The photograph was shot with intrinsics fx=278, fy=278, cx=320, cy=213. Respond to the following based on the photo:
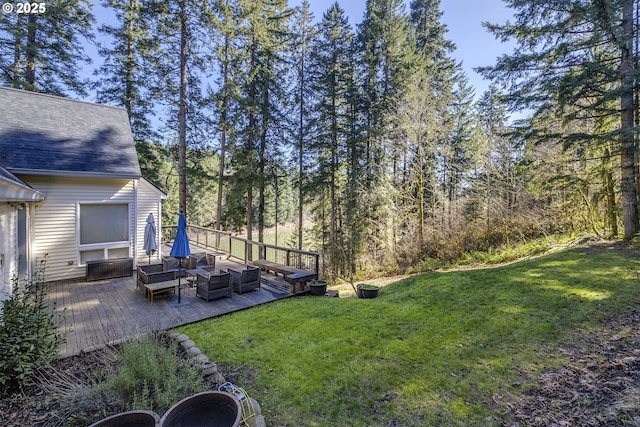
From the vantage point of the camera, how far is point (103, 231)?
26.5ft

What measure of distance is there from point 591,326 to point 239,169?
13.3 meters

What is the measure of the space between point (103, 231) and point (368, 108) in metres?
12.9

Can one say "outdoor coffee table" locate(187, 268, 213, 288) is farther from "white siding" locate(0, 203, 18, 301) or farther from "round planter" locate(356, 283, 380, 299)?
"round planter" locate(356, 283, 380, 299)

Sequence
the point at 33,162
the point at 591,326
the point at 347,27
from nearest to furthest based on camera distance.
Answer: the point at 591,326 < the point at 33,162 < the point at 347,27

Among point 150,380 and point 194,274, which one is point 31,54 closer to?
point 194,274

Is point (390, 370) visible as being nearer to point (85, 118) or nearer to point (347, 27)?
point (85, 118)

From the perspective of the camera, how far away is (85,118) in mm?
8906

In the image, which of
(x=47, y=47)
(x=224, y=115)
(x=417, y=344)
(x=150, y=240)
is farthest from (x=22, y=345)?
(x=47, y=47)

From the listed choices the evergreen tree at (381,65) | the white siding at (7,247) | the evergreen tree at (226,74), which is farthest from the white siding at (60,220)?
the evergreen tree at (381,65)

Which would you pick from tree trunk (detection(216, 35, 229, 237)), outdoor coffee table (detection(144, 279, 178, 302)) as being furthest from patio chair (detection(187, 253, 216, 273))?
tree trunk (detection(216, 35, 229, 237))

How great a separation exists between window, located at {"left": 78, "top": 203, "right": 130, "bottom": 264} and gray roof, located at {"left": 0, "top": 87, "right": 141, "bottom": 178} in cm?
112

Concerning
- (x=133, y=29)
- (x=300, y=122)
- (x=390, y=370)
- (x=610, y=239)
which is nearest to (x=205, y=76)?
(x=133, y=29)

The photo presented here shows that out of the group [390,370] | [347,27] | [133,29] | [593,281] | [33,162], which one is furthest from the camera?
[347,27]

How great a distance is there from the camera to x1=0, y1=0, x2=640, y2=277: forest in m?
8.20
